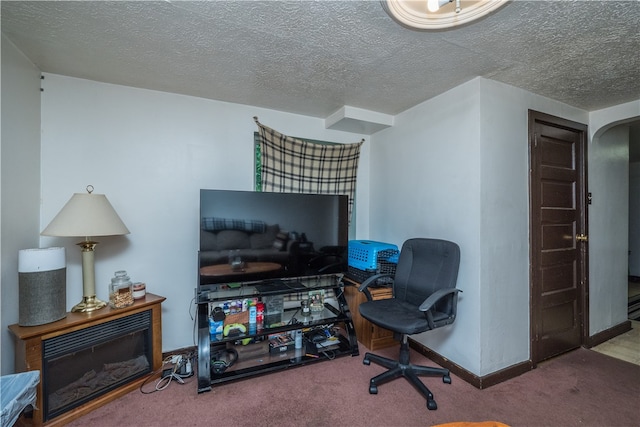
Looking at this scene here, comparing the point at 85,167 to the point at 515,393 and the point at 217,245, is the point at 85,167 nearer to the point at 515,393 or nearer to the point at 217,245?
the point at 217,245

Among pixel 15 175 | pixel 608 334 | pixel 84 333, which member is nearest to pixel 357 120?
pixel 15 175

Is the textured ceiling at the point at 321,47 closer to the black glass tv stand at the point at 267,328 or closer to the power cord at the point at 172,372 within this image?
the black glass tv stand at the point at 267,328

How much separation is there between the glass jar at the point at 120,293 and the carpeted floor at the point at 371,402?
61cm

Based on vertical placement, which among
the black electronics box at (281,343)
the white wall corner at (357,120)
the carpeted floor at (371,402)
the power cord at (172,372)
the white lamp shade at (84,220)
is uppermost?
the white wall corner at (357,120)

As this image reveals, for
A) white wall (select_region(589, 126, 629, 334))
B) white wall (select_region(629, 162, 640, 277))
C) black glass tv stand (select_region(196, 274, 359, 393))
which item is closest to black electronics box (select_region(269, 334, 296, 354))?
→ black glass tv stand (select_region(196, 274, 359, 393))

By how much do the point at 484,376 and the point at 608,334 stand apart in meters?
1.86

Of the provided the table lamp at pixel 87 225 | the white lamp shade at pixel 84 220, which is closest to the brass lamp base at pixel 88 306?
the table lamp at pixel 87 225

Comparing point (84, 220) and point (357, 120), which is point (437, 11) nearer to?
point (357, 120)

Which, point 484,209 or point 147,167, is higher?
point 147,167

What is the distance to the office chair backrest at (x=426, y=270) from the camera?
1985 millimetres

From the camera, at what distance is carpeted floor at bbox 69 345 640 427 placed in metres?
1.63

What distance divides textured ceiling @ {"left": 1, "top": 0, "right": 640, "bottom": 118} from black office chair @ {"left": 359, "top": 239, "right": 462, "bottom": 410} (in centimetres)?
130

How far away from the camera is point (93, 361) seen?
5.88ft

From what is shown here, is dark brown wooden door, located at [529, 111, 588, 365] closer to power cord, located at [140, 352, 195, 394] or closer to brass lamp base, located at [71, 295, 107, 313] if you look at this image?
power cord, located at [140, 352, 195, 394]
